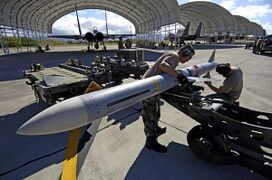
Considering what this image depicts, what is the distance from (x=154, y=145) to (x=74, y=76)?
10.0 feet

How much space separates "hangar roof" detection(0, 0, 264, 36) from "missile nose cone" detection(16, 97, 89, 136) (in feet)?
87.4

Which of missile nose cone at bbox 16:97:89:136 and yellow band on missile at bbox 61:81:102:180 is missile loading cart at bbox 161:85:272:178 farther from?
missile nose cone at bbox 16:97:89:136

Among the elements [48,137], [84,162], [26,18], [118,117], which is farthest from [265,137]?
[26,18]

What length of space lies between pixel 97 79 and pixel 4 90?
16.3ft

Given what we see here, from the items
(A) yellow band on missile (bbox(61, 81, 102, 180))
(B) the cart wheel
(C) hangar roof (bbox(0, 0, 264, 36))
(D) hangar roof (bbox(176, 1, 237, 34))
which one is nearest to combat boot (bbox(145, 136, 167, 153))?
(B) the cart wheel

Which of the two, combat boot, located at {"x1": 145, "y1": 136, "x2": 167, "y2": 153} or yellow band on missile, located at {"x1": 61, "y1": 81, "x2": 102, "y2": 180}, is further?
combat boot, located at {"x1": 145, "y1": 136, "x2": 167, "y2": 153}

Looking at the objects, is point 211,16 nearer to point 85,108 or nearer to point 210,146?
point 210,146

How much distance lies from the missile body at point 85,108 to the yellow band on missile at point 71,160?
1.08 meters

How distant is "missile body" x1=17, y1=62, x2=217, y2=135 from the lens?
1710mm

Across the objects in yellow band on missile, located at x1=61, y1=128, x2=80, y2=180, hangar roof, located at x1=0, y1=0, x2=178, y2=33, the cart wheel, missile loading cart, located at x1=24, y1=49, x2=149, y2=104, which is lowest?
yellow band on missile, located at x1=61, y1=128, x2=80, y2=180

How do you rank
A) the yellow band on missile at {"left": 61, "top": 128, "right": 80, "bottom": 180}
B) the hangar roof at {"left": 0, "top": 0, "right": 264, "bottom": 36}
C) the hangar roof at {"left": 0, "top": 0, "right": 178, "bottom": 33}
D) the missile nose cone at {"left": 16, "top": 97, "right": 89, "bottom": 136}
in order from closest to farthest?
the missile nose cone at {"left": 16, "top": 97, "right": 89, "bottom": 136}, the yellow band on missile at {"left": 61, "top": 128, "right": 80, "bottom": 180}, the hangar roof at {"left": 0, "top": 0, "right": 178, "bottom": 33}, the hangar roof at {"left": 0, "top": 0, "right": 264, "bottom": 36}

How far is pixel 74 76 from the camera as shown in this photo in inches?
185

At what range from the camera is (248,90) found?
630 centimetres

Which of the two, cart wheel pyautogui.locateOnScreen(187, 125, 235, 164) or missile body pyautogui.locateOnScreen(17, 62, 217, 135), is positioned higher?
missile body pyautogui.locateOnScreen(17, 62, 217, 135)
